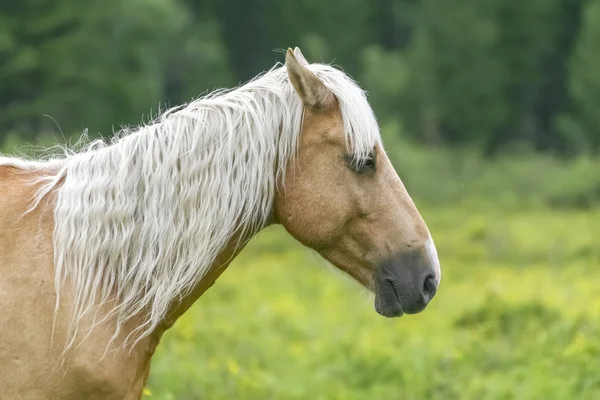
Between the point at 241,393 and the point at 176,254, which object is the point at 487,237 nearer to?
the point at 241,393

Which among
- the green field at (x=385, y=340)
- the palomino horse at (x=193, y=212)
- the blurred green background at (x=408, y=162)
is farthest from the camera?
the blurred green background at (x=408, y=162)

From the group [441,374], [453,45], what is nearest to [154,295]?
[441,374]

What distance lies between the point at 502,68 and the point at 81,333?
4488cm

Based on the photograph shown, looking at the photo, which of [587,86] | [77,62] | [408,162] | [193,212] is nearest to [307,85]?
[193,212]

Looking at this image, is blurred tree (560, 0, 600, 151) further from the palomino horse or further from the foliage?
the palomino horse

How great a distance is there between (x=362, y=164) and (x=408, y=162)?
27.3m

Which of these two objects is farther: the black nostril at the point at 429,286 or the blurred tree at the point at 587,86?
the blurred tree at the point at 587,86

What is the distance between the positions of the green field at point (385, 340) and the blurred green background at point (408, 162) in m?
0.03

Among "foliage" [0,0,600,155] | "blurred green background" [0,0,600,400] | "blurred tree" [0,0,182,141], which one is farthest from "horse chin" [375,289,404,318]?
"foliage" [0,0,600,155]

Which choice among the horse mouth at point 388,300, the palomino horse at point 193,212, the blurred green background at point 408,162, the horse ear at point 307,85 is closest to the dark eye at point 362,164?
the palomino horse at point 193,212

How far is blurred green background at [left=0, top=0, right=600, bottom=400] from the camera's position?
7664 millimetres

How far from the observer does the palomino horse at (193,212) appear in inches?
138

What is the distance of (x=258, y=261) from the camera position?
1788 centimetres

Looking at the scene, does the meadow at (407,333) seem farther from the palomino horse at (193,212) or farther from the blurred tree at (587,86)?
the blurred tree at (587,86)
